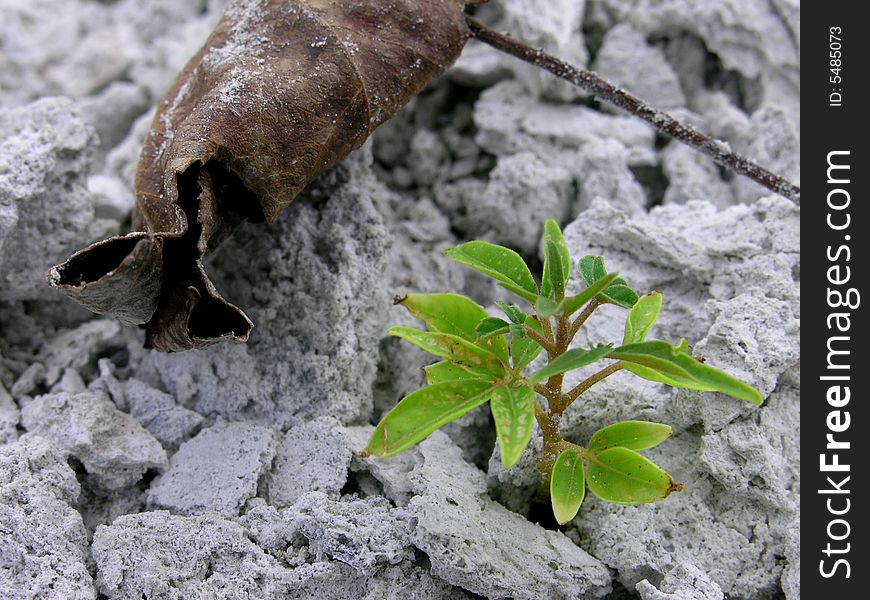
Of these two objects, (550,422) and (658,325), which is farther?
(658,325)

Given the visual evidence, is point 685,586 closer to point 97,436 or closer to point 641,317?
point 641,317

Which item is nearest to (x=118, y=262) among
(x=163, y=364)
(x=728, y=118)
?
(x=163, y=364)

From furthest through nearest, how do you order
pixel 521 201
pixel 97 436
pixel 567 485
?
pixel 521 201, pixel 97 436, pixel 567 485

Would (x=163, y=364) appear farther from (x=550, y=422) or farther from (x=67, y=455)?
(x=550, y=422)

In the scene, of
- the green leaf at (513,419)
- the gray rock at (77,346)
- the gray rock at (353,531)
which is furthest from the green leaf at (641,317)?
the gray rock at (77,346)

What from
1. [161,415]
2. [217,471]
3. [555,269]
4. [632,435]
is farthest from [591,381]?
[161,415]

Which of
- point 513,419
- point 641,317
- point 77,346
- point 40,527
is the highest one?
point 641,317
